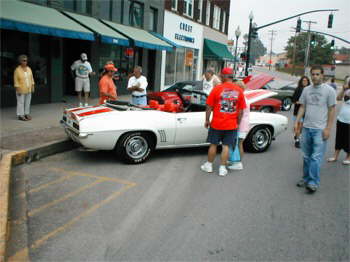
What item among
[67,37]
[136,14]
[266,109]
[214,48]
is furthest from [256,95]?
[214,48]

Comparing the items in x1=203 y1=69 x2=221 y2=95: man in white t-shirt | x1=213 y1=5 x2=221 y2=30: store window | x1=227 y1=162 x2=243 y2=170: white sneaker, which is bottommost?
x1=227 y1=162 x2=243 y2=170: white sneaker

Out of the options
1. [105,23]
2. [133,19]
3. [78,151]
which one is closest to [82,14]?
[105,23]

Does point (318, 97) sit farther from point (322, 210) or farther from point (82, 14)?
point (82, 14)

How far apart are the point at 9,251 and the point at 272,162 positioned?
4936mm

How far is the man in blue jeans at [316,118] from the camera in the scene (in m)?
4.98

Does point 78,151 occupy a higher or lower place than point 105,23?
lower

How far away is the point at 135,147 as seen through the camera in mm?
6066

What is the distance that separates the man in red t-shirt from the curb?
292 centimetres

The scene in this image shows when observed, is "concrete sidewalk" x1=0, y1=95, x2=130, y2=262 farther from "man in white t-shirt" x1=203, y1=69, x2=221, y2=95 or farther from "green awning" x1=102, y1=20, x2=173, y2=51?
"green awning" x1=102, y1=20, x2=173, y2=51

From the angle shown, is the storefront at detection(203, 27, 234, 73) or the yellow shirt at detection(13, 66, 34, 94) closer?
the yellow shirt at detection(13, 66, 34, 94)

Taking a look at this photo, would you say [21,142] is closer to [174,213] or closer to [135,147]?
[135,147]

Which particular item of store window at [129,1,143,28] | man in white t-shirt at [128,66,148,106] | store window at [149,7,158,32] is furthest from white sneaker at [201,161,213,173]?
store window at [149,7,158,32]

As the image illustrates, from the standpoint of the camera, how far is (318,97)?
5.04 metres

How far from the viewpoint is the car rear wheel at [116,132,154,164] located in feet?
19.4
